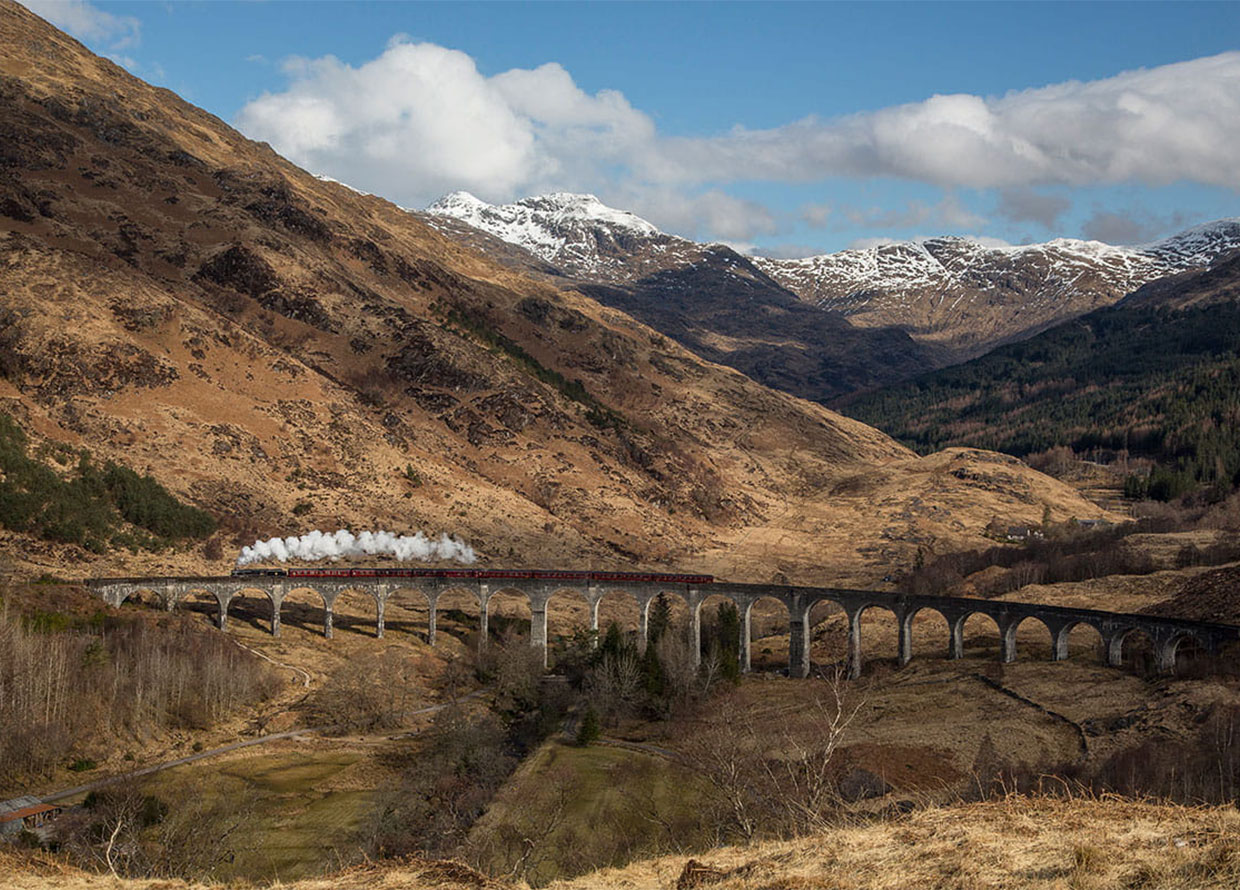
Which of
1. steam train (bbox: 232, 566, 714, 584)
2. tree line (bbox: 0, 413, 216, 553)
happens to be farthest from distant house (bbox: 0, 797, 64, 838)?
tree line (bbox: 0, 413, 216, 553)

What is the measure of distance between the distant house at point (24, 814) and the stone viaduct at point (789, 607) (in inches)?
1776

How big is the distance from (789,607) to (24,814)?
7298cm

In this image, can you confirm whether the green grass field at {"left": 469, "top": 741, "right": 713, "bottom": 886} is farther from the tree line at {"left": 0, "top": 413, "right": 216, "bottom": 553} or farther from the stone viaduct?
the tree line at {"left": 0, "top": 413, "right": 216, "bottom": 553}

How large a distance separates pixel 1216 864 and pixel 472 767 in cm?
5652

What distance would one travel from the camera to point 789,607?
107812 mm

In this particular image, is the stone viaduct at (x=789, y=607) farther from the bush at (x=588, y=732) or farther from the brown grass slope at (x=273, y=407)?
the bush at (x=588, y=732)

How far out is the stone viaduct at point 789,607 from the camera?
3398 inches

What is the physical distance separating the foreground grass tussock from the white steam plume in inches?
3963

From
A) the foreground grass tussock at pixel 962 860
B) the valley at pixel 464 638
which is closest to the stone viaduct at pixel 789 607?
the valley at pixel 464 638

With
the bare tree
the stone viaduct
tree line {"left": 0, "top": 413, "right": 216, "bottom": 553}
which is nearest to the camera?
the bare tree

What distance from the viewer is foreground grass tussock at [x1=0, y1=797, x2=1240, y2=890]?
19422 mm

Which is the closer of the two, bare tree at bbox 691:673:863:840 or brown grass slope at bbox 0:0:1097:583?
bare tree at bbox 691:673:863:840

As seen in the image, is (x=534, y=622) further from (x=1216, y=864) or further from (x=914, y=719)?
(x=1216, y=864)

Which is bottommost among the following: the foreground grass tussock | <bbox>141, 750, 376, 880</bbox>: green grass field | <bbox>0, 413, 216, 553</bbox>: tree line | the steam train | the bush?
<bbox>141, 750, 376, 880</bbox>: green grass field
